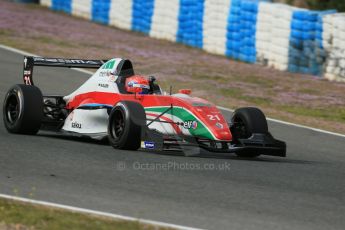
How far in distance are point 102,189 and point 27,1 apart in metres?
20.3

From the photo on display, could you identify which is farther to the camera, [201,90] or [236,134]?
[201,90]

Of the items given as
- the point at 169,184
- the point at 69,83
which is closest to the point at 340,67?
the point at 69,83

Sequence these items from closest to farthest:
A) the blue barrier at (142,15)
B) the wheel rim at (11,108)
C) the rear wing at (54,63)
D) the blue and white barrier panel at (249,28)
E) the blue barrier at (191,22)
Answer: the wheel rim at (11,108) → the rear wing at (54,63) → the blue and white barrier panel at (249,28) → the blue barrier at (191,22) → the blue barrier at (142,15)

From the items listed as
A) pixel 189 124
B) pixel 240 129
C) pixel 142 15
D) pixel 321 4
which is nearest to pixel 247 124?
pixel 240 129

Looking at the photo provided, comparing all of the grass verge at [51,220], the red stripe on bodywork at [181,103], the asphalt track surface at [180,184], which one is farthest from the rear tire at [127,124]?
the grass verge at [51,220]

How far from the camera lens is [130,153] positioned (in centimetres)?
1019

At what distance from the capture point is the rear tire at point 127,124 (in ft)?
32.9

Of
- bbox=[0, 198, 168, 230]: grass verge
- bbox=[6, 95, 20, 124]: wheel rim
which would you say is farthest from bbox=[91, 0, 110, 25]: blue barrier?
bbox=[0, 198, 168, 230]: grass verge

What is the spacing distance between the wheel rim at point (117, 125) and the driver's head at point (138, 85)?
0.55 m

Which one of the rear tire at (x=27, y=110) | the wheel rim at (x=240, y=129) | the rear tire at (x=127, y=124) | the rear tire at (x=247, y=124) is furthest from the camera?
the rear tire at (x=27, y=110)

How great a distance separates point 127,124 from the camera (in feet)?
32.9

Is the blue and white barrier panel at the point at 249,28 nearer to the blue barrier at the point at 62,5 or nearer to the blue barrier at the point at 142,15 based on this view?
the blue barrier at the point at 142,15

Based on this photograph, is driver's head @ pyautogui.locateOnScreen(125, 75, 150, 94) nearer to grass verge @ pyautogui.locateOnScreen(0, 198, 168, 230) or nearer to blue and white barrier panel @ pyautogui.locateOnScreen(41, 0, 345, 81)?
grass verge @ pyautogui.locateOnScreen(0, 198, 168, 230)

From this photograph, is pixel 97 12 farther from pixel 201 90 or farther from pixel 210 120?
pixel 210 120
